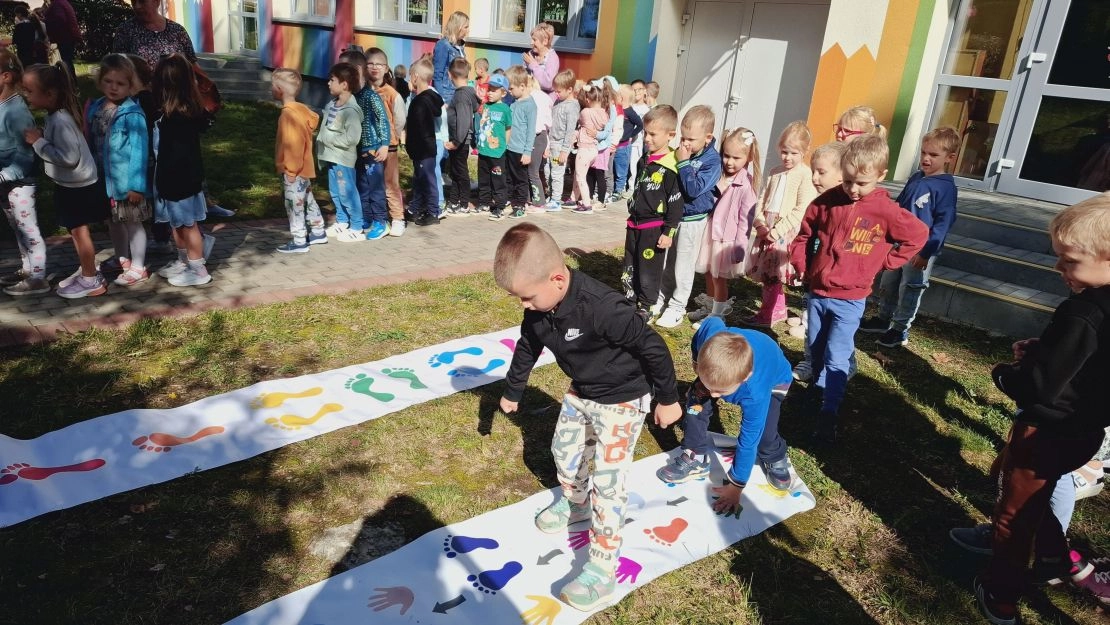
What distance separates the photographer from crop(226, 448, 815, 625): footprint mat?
9.34 feet

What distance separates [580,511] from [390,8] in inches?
569

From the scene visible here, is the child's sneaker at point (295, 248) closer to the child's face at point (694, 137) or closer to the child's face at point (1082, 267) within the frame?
the child's face at point (694, 137)

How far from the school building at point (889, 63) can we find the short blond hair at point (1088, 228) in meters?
6.01

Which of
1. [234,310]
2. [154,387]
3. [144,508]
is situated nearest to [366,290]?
[234,310]

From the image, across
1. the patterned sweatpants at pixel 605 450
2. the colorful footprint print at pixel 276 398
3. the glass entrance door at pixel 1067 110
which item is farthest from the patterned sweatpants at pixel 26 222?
the glass entrance door at pixel 1067 110

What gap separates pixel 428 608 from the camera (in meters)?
2.88

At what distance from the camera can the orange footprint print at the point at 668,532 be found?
3.42m

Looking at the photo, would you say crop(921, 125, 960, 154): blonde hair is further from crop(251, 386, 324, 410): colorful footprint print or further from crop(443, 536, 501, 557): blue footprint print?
crop(251, 386, 324, 410): colorful footprint print

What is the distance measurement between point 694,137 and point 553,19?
809 cm

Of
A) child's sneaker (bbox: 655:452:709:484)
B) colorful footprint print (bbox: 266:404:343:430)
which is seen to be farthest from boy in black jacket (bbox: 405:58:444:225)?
child's sneaker (bbox: 655:452:709:484)

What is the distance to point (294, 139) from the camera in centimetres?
650

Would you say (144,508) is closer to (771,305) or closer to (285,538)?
(285,538)

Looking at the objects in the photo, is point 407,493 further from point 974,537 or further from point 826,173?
point 826,173

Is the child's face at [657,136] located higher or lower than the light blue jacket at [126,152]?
higher
